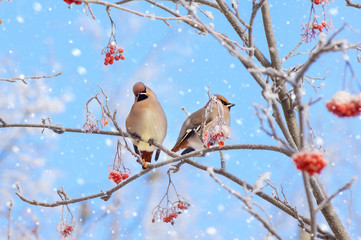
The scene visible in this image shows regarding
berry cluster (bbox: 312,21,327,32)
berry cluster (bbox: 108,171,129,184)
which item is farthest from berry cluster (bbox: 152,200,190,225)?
berry cluster (bbox: 312,21,327,32)

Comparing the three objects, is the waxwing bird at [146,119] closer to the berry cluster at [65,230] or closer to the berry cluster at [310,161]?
the berry cluster at [65,230]

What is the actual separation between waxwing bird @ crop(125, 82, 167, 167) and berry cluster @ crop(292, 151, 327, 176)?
1549 mm

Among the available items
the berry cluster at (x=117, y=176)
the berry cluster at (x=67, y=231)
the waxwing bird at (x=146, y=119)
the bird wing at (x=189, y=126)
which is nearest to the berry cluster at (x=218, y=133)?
the berry cluster at (x=117, y=176)

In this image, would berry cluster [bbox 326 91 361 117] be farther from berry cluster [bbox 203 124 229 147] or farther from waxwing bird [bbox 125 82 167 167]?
waxwing bird [bbox 125 82 167 167]

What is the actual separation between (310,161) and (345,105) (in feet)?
0.60

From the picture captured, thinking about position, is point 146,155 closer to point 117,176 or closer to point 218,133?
point 117,176

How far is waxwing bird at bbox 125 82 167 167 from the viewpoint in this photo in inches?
107

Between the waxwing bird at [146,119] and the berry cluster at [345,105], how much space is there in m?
1.54

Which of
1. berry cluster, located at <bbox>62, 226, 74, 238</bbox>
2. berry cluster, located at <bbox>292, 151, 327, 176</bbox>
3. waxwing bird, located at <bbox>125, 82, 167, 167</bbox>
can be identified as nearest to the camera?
berry cluster, located at <bbox>292, 151, 327, 176</bbox>

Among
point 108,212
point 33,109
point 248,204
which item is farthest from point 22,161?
point 248,204

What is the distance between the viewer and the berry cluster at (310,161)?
3.84 ft

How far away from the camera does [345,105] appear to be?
4.04 feet

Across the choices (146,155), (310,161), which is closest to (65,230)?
(146,155)

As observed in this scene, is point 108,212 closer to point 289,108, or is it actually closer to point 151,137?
point 151,137
